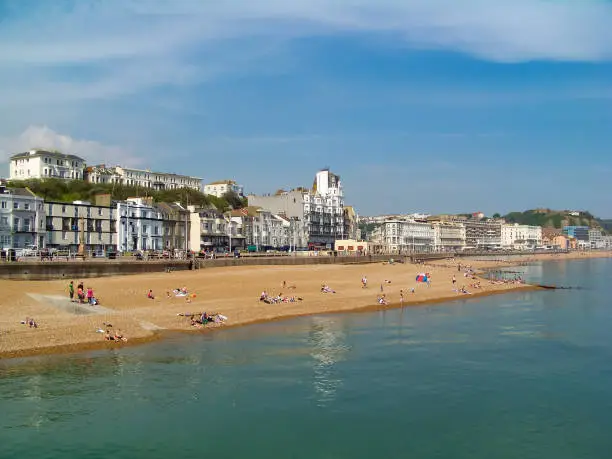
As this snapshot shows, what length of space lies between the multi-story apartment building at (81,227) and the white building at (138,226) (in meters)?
0.88

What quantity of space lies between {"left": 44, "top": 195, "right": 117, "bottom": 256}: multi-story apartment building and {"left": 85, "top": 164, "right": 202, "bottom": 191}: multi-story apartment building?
4831 centimetres

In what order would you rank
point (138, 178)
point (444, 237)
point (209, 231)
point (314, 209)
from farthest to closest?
1. point (444, 237)
2. point (138, 178)
3. point (314, 209)
4. point (209, 231)

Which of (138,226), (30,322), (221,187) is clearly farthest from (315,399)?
(221,187)

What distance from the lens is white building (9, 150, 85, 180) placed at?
103812 millimetres

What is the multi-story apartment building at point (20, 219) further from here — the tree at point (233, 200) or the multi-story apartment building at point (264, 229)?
the tree at point (233, 200)

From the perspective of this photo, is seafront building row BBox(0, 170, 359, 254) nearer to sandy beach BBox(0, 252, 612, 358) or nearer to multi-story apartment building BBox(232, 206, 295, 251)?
multi-story apartment building BBox(232, 206, 295, 251)

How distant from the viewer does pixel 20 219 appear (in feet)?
198

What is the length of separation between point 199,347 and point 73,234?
45225 mm

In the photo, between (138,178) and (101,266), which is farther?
(138,178)

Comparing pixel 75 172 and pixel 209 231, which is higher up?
pixel 75 172

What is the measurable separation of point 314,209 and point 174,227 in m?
42.8

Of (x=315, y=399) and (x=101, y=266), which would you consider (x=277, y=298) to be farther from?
(x=315, y=399)

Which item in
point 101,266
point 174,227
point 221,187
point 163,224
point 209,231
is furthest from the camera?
point 221,187

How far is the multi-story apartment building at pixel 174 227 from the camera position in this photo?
255 ft
